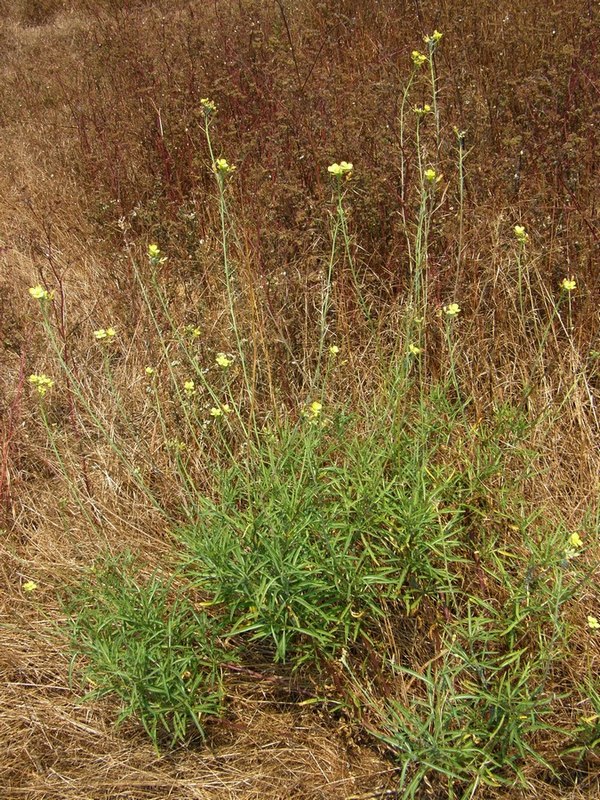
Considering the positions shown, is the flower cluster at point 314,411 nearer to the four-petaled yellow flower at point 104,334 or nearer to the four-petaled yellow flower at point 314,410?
the four-petaled yellow flower at point 314,410

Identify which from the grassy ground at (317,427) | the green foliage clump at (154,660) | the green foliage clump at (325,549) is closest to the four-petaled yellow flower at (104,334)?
the grassy ground at (317,427)

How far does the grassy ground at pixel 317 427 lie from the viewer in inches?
80.0

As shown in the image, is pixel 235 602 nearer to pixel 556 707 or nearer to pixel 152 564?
pixel 152 564

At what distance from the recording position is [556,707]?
6.51 feet

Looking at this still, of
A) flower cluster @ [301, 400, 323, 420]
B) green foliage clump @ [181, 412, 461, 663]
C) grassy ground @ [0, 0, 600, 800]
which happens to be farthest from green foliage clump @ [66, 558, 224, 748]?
flower cluster @ [301, 400, 323, 420]

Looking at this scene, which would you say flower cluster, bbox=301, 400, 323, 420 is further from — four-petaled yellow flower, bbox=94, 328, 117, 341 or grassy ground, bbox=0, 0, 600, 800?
four-petaled yellow flower, bbox=94, 328, 117, 341

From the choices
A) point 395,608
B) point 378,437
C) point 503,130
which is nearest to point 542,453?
point 378,437

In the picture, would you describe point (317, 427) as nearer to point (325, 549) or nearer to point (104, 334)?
point (325, 549)

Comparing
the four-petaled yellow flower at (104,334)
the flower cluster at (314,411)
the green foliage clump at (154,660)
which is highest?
the four-petaled yellow flower at (104,334)

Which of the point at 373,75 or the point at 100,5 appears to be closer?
the point at 373,75

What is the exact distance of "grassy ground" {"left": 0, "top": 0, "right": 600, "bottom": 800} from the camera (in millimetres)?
2033

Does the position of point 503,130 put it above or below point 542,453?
above

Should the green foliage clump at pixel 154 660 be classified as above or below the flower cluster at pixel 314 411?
below

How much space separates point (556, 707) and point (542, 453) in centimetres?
80
